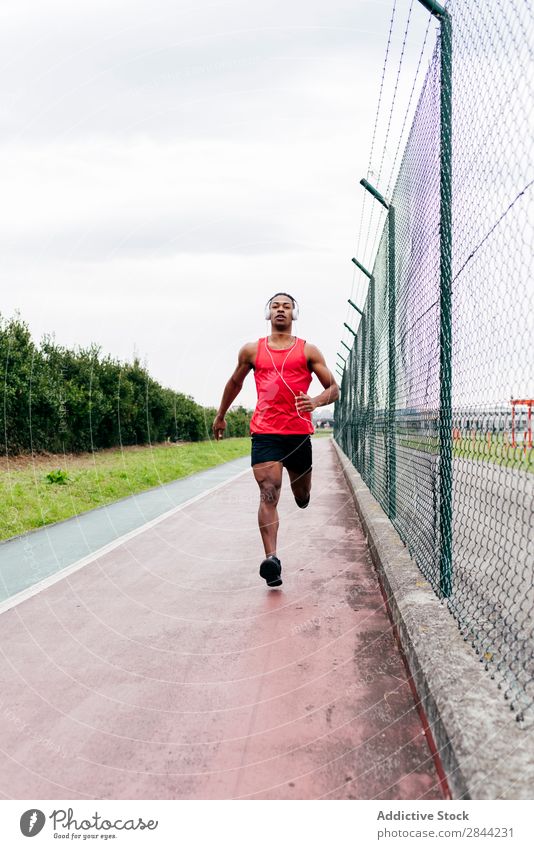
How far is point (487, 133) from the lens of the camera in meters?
2.97

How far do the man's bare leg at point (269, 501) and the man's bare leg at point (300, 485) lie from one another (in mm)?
400

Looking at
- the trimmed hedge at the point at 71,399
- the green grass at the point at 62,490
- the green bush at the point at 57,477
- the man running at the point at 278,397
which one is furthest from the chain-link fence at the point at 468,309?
the trimmed hedge at the point at 71,399

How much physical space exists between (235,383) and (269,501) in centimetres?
109

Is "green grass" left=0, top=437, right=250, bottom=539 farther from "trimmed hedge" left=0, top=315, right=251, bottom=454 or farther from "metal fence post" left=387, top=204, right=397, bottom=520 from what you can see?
"metal fence post" left=387, top=204, right=397, bottom=520

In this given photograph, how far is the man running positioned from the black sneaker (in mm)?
12

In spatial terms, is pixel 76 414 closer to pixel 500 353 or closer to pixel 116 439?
pixel 116 439

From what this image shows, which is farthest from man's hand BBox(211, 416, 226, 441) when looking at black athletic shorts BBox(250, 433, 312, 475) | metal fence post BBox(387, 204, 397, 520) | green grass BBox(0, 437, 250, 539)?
green grass BBox(0, 437, 250, 539)

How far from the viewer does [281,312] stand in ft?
17.8

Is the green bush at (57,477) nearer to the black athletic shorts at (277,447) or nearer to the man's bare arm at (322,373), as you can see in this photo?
the black athletic shorts at (277,447)

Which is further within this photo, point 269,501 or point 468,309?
point 269,501

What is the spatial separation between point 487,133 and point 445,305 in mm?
1019

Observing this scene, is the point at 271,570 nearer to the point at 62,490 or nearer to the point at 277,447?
the point at 277,447

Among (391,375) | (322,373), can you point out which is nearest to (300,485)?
(322,373)

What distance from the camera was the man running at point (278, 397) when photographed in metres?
5.34
